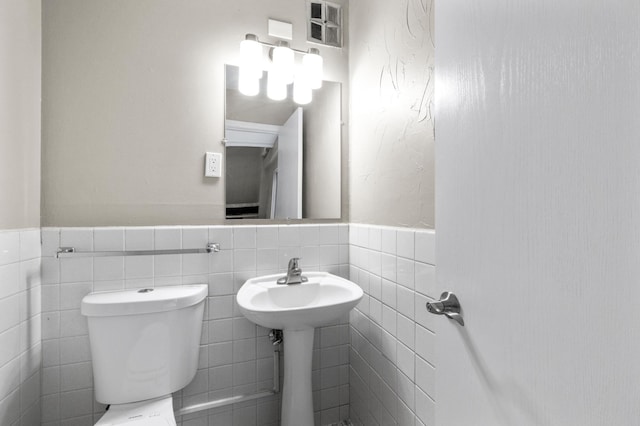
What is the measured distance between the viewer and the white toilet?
1.11 metres

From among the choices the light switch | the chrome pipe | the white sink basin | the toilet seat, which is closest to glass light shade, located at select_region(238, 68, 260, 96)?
the light switch

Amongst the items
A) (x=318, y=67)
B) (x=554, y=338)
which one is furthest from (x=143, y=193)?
(x=554, y=338)

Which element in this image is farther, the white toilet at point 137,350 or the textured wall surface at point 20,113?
the white toilet at point 137,350

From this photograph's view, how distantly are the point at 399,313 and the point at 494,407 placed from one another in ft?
2.03

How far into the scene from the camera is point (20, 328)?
1081 mm

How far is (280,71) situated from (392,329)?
1317 millimetres

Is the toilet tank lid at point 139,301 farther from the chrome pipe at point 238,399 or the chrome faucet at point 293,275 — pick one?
the chrome pipe at point 238,399

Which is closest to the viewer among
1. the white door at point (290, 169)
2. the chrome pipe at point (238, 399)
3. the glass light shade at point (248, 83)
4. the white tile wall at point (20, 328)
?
the white tile wall at point (20, 328)

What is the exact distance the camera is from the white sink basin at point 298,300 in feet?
3.62

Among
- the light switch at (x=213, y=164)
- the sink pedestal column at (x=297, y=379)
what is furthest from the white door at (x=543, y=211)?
the light switch at (x=213, y=164)

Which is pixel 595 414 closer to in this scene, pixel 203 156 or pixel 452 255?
pixel 452 255

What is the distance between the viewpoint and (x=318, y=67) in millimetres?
1558

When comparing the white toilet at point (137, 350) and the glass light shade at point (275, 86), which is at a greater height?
the glass light shade at point (275, 86)

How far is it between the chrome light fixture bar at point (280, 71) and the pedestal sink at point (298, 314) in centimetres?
94
